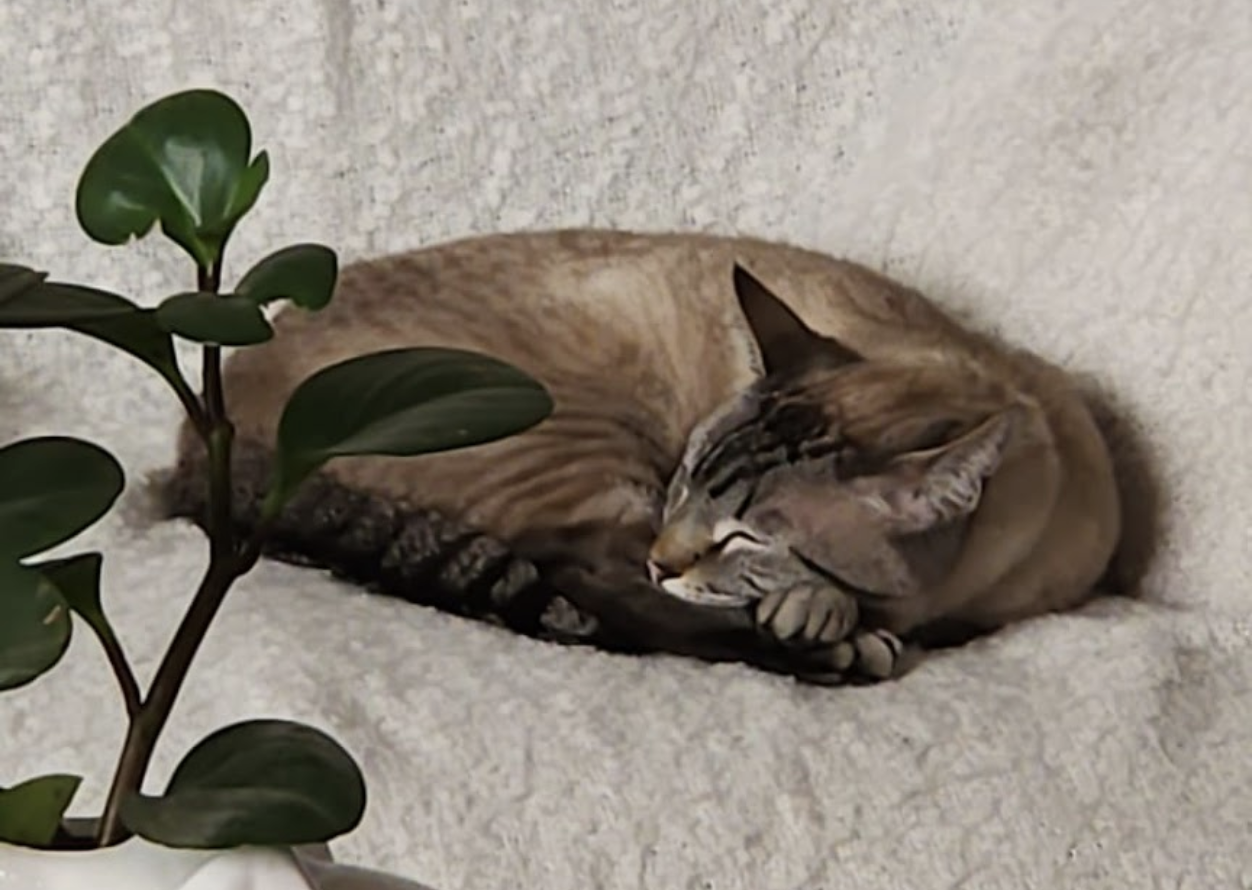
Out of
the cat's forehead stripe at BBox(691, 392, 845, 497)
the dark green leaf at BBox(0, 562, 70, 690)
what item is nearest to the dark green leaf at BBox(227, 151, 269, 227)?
the dark green leaf at BBox(0, 562, 70, 690)

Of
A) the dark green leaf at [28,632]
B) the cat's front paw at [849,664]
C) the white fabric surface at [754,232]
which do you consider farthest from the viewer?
the cat's front paw at [849,664]

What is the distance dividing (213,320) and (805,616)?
34.0 inches

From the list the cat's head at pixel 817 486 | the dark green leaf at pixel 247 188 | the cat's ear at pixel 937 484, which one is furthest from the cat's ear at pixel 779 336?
the dark green leaf at pixel 247 188

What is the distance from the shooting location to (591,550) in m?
1.34

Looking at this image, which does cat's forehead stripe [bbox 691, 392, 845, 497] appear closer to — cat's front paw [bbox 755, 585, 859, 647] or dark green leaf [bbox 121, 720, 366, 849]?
cat's front paw [bbox 755, 585, 859, 647]

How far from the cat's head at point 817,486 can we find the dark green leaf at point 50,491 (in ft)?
2.84

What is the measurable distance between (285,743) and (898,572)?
91 centimetres

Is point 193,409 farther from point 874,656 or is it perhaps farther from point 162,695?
point 874,656

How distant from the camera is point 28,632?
39 centimetres

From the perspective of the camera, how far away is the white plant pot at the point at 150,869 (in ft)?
1.32

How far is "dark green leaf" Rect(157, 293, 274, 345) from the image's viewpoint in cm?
41

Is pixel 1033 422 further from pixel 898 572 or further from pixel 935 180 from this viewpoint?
pixel 935 180

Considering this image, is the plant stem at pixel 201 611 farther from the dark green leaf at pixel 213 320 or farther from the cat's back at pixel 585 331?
the cat's back at pixel 585 331

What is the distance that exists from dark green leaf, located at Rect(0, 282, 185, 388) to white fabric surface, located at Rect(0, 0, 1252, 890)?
0.62 meters
